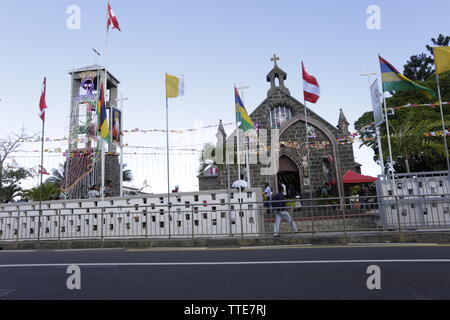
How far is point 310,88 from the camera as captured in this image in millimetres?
16172

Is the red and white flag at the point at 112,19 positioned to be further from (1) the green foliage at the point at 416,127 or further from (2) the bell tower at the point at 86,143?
(2) the bell tower at the point at 86,143

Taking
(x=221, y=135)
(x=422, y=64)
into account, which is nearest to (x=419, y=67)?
(x=422, y=64)

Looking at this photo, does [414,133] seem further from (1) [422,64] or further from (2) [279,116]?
(1) [422,64]

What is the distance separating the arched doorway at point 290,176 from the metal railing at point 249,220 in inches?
590

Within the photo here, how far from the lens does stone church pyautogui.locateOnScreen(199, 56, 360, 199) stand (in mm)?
25281

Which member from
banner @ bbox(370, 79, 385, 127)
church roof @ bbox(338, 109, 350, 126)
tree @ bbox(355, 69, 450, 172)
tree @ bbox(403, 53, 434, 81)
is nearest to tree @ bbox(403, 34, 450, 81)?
tree @ bbox(403, 53, 434, 81)

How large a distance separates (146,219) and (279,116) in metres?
19.8

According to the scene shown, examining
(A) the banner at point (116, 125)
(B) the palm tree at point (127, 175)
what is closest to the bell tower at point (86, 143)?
(B) the palm tree at point (127, 175)

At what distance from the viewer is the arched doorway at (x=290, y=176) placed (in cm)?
2647

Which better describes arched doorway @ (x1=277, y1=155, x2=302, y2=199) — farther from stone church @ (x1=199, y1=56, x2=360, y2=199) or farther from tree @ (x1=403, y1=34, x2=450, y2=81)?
tree @ (x1=403, y1=34, x2=450, y2=81)

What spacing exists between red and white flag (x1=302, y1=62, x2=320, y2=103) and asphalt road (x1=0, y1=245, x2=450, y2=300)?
1082 centimetres

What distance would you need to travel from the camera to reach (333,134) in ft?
84.9
